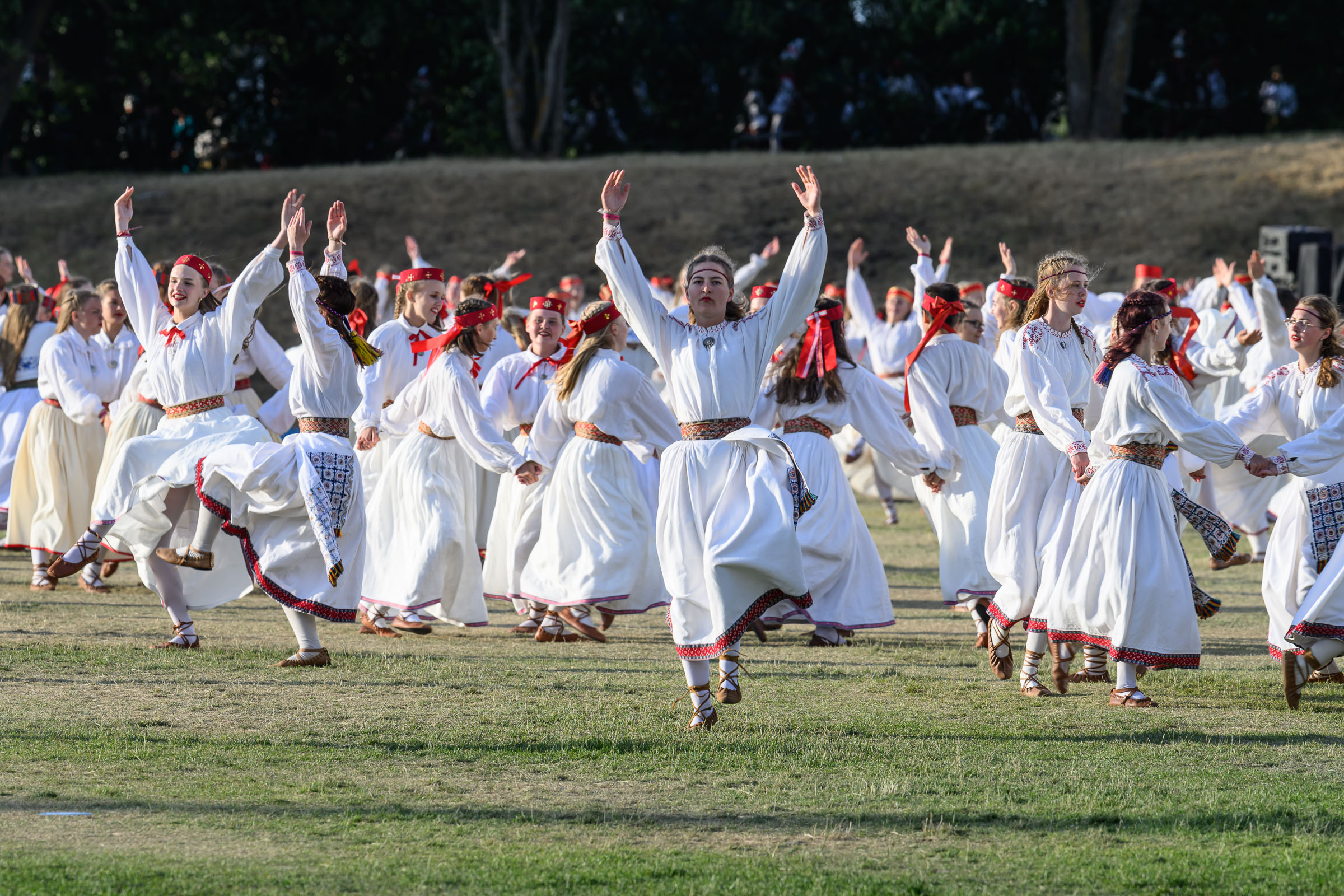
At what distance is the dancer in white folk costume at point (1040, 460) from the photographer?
708 cm

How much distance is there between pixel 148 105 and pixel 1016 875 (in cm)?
3336

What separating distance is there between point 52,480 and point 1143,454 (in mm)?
7299

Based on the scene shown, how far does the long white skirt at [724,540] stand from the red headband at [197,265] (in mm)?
2816

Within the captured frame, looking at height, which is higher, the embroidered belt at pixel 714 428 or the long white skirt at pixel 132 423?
the long white skirt at pixel 132 423

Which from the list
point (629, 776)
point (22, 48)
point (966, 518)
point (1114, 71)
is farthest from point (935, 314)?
point (22, 48)

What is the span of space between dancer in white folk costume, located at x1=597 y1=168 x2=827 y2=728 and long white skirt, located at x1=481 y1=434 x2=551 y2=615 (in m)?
2.65

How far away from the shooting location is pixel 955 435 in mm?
8867

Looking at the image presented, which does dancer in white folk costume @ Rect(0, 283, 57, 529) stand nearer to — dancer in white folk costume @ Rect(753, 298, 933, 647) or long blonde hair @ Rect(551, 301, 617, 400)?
long blonde hair @ Rect(551, 301, 617, 400)

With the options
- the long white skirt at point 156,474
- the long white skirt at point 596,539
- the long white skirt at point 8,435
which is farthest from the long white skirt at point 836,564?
the long white skirt at point 8,435

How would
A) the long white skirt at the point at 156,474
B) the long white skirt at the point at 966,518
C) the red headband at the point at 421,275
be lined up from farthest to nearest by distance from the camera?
the red headband at the point at 421,275 < the long white skirt at the point at 966,518 < the long white skirt at the point at 156,474

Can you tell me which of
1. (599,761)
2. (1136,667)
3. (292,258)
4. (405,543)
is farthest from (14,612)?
(1136,667)

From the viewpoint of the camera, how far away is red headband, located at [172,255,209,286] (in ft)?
25.4

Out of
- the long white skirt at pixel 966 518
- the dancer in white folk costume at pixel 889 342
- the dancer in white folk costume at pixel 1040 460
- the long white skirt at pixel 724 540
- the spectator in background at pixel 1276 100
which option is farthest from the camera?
the spectator in background at pixel 1276 100

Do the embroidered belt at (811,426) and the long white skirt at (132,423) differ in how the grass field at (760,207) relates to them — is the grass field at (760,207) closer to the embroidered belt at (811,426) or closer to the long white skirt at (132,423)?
the long white skirt at (132,423)
